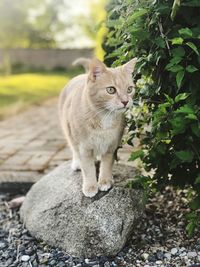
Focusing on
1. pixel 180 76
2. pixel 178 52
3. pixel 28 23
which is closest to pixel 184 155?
pixel 180 76

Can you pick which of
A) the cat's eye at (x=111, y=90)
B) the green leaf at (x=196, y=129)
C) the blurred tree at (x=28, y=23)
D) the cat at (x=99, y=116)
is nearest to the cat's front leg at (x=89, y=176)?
the cat at (x=99, y=116)

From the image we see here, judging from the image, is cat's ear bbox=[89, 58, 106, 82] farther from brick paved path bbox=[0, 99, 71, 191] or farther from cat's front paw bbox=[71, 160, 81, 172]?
brick paved path bbox=[0, 99, 71, 191]

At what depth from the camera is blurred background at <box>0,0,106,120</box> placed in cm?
1059

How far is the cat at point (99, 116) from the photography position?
103 inches

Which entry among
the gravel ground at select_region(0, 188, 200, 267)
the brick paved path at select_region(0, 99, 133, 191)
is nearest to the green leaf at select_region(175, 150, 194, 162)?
the gravel ground at select_region(0, 188, 200, 267)

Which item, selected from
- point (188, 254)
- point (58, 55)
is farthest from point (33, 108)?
point (58, 55)

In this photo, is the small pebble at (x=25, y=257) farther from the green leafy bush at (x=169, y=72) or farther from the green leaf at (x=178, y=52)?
the green leaf at (x=178, y=52)

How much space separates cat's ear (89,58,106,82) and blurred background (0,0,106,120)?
465mm

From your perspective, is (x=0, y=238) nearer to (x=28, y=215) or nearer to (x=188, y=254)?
(x=28, y=215)

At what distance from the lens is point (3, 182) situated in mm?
3922

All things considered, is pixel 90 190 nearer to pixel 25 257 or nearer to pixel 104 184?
pixel 104 184

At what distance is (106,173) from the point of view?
2906 mm

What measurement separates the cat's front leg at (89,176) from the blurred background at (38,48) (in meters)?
0.92

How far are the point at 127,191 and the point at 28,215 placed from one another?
77 centimetres
